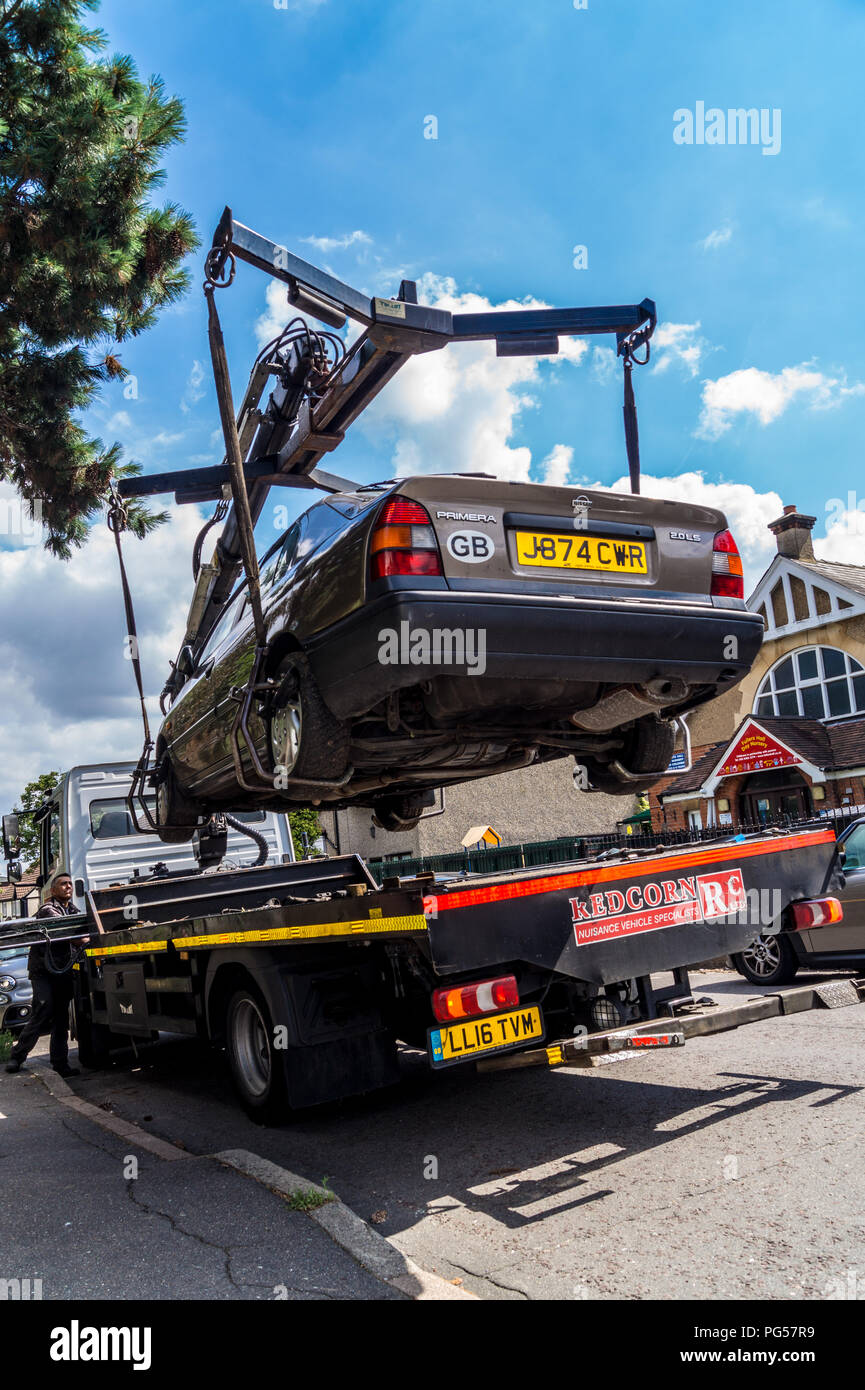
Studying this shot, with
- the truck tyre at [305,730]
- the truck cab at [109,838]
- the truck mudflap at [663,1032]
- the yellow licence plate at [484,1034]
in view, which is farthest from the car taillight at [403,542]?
the truck cab at [109,838]

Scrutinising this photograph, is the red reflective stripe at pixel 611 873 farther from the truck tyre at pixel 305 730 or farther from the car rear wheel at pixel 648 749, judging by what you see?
the truck tyre at pixel 305 730

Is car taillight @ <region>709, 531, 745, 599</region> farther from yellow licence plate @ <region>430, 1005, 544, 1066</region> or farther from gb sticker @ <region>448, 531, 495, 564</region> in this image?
yellow licence plate @ <region>430, 1005, 544, 1066</region>

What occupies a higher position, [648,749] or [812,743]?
[812,743]

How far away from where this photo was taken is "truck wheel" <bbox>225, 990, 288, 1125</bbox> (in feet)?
16.8

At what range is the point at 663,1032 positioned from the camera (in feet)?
13.2

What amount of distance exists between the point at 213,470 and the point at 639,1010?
11.9ft

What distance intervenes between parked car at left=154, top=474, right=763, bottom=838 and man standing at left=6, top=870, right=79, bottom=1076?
13.8 ft

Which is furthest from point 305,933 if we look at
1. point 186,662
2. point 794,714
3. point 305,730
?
point 794,714

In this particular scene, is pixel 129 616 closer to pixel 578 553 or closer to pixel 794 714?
pixel 578 553

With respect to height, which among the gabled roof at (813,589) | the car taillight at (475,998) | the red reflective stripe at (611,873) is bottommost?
the car taillight at (475,998)

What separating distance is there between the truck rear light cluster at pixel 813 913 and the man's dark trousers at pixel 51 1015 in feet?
19.9

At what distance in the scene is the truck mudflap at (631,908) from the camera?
12.6ft

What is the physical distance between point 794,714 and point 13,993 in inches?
738
